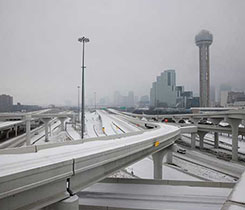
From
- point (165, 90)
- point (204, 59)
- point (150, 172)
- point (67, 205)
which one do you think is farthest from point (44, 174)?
point (204, 59)

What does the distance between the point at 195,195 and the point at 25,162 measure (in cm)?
515

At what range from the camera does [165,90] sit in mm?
115750

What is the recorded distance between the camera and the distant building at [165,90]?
4390 inches

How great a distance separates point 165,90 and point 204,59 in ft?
227

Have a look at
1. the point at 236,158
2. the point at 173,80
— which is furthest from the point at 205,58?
the point at 236,158

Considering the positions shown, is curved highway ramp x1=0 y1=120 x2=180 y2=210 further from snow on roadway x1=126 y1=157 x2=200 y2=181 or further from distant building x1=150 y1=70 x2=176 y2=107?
distant building x1=150 y1=70 x2=176 y2=107

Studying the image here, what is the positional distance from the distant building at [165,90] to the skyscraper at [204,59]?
3452 cm

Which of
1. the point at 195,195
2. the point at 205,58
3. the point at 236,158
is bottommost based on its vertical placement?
the point at 236,158

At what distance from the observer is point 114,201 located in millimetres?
4672

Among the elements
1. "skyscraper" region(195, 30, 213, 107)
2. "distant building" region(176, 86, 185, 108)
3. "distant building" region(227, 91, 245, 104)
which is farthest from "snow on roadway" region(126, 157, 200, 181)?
"skyscraper" region(195, 30, 213, 107)

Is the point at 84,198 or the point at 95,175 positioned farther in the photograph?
the point at 84,198

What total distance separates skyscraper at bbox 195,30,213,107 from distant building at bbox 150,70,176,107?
34.5 m

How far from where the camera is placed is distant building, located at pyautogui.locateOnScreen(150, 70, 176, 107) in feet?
366

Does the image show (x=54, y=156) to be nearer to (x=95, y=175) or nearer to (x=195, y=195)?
(x=95, y=175)
